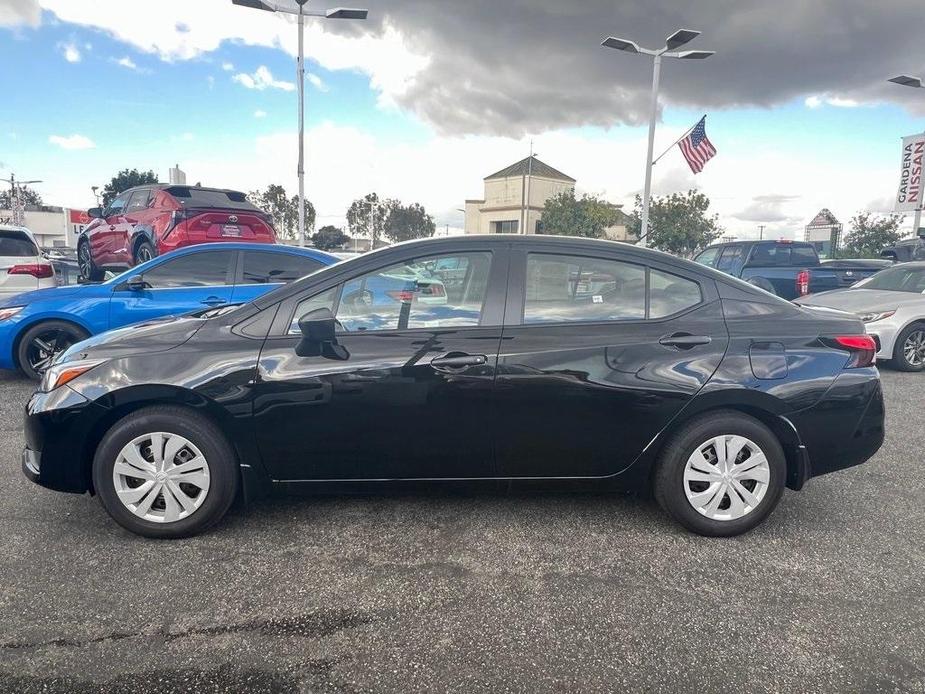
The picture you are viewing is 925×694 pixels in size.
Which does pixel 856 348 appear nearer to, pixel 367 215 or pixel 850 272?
pixel 850 272

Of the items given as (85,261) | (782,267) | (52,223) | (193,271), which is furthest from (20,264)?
(52,223)

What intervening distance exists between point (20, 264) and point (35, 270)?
7.2 inches

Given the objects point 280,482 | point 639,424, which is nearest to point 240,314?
point 280,482

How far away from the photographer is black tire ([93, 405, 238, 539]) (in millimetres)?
3037

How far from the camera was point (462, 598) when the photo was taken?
2.68 meters

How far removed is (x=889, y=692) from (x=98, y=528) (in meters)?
3.54

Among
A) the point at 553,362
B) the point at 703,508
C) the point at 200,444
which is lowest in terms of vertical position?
the point at 703,508

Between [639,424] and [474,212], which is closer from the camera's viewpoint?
[639,424]

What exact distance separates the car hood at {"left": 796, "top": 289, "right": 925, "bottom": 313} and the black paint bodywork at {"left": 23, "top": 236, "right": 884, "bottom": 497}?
5.30 meters

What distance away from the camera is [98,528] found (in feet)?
10.7

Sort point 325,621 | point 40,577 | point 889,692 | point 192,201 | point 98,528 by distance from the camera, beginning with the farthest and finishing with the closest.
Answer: point 192,201, point 98,528, point 40,577, point 325,621, point 889,692

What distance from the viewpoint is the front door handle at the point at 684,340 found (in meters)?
3.19

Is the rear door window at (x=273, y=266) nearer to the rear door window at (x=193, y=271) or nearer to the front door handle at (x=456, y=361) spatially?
the rear door window at (x=193, y=271)

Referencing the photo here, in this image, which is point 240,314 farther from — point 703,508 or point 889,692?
point 889,692
